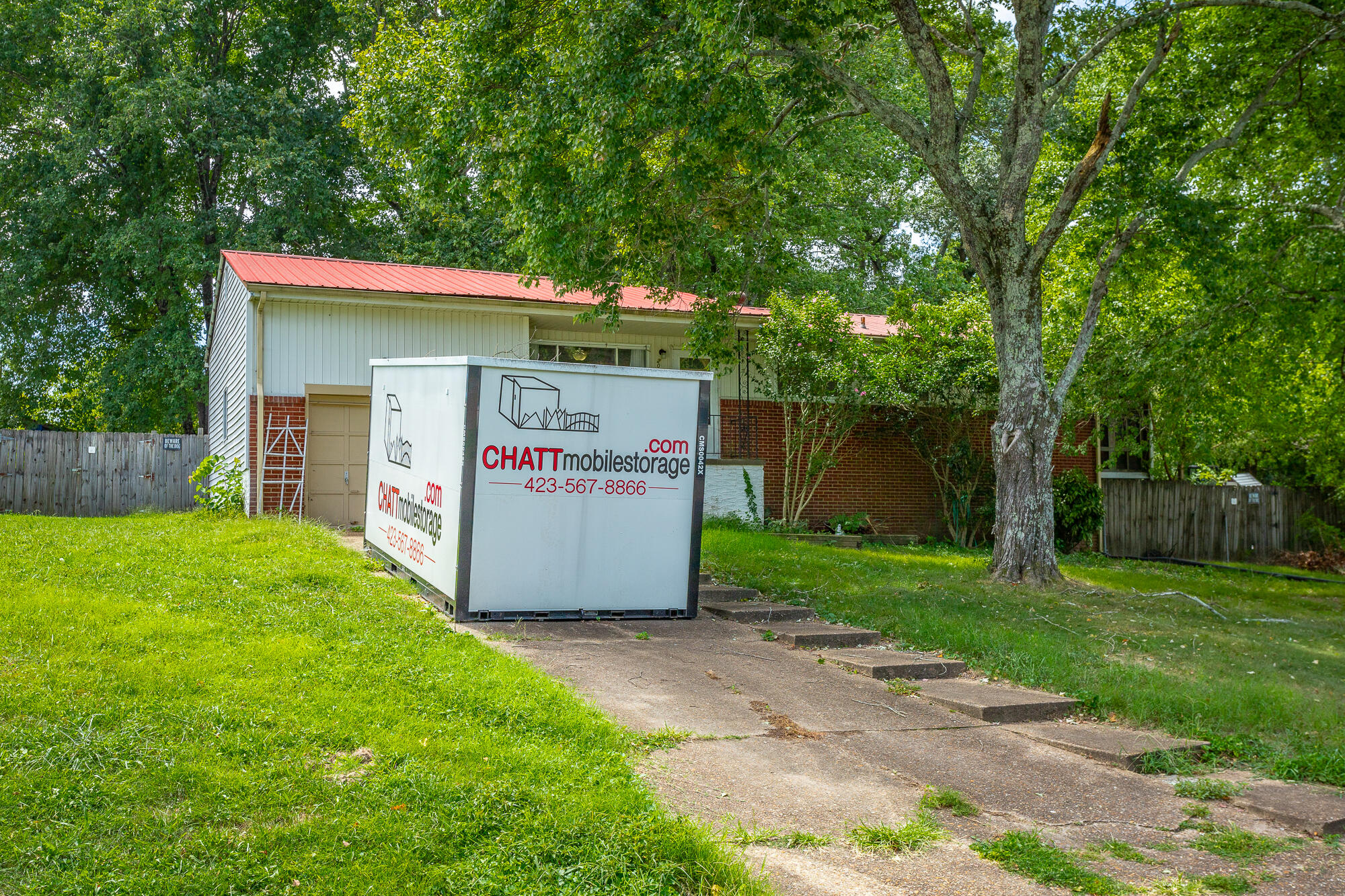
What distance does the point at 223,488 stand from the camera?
16.7 m

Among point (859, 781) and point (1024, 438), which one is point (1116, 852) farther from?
point (1024, 438)

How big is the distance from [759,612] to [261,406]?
986 centimetres

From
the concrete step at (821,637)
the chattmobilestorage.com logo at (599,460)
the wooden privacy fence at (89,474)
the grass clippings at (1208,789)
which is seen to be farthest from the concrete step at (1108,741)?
the wooden privacy fence at (89,474)

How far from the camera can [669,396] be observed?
9789 mm

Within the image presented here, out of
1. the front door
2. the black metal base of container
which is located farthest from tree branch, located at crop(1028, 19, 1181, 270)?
the front door

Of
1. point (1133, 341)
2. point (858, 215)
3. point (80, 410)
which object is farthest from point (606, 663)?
point (80, 410)

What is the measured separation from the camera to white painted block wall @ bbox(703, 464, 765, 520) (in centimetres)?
1920

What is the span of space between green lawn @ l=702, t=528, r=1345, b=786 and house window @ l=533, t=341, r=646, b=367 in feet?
17.5

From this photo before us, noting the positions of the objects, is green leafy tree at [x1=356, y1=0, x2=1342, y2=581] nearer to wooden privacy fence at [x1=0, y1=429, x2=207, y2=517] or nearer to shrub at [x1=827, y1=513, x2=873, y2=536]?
shrub at [x1=827, y1=513, x2=873, y2=536]

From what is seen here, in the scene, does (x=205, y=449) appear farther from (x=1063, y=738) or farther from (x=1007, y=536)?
(x=1063, y=738)

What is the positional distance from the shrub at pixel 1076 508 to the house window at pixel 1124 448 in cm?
150

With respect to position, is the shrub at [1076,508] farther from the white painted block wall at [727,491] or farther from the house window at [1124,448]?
the white painted block wall at [727,491]

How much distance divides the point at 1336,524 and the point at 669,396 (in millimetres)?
21796

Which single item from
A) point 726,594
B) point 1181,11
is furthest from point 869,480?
point 1181,11
